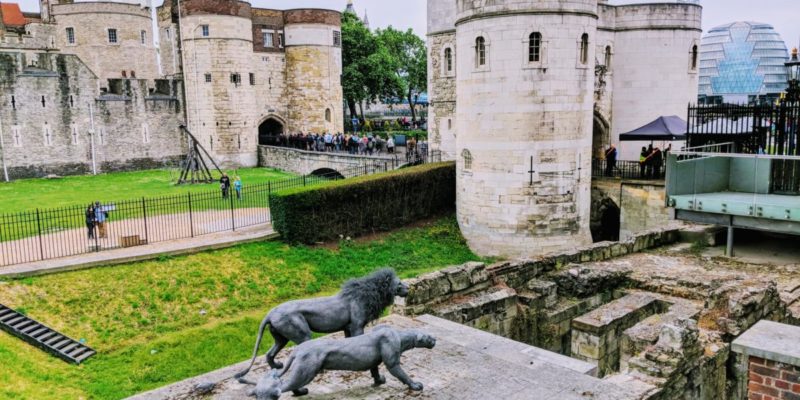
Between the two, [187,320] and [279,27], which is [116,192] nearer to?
[187,320]

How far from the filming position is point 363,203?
22672 millimetres

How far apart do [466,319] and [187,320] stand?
832cm

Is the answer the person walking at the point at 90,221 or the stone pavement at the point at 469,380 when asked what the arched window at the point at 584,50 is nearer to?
the stone pavement at the point at 469,380

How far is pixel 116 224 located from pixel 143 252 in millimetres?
4413

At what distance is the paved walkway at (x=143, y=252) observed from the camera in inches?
646

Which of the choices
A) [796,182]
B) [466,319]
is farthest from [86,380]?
[796,182]

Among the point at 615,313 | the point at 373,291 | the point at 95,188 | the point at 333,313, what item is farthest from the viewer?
the point at 95,188

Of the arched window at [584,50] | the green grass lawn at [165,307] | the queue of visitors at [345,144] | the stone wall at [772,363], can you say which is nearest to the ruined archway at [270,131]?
the queue of visitors at [345,144]

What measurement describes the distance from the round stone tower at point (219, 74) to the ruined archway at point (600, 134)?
21.7 metres

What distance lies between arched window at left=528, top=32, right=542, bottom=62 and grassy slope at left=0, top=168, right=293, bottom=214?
16.7m

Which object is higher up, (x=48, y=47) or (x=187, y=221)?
(x=48, y=47)

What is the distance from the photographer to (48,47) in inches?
1761

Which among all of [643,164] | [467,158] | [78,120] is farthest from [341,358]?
[78,120]

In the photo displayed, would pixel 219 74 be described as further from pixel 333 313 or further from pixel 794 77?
pixel 333 313
